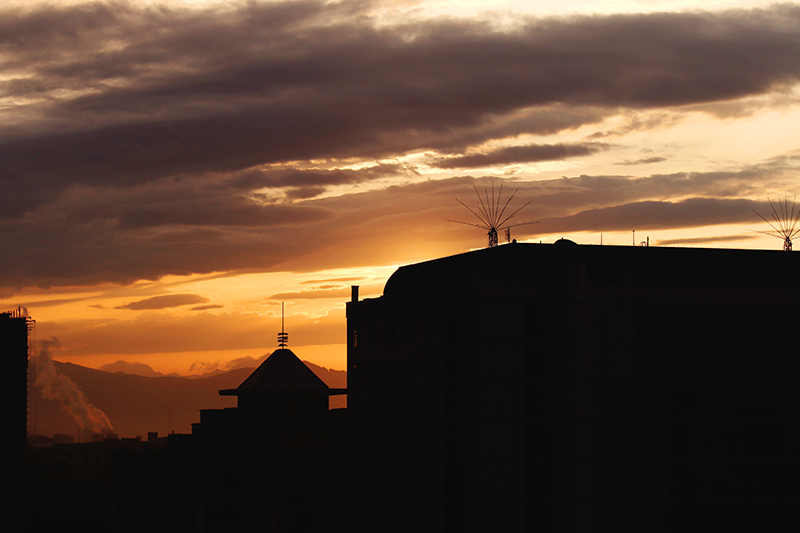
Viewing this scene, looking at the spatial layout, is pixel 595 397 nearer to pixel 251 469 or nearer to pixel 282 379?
pixel 251 469

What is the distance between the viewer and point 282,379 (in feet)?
515

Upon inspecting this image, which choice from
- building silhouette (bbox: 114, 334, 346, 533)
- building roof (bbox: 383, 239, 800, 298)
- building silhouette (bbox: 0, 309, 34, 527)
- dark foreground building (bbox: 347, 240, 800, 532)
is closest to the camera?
dark foreground building (bbox: 347, 240, 800, 532)

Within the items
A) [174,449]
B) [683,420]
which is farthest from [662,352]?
[174,449]

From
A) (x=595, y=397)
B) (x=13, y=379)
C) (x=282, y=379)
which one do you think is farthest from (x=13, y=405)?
(x=595, y=397)

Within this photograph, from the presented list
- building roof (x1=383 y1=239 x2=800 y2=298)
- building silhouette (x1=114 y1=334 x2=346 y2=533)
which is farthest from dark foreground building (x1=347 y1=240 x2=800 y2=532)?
building silhouette (x1=114 y1=334 x2=346 y2=533)

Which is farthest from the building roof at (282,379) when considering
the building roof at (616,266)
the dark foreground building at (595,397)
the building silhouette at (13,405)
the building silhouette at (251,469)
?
the building silhouette at (13,405)

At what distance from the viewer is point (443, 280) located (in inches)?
5364

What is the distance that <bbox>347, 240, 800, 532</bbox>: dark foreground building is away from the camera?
4867 inches

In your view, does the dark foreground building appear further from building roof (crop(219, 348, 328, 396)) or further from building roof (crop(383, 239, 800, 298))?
building roof (crop(219, 348, 328, 396))

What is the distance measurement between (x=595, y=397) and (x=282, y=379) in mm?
48890

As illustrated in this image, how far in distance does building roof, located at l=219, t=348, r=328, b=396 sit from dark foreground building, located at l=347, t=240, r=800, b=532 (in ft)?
81.9

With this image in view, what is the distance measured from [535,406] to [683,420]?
55.5ft

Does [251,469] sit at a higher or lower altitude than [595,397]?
lower

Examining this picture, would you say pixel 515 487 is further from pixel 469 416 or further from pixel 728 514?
pixel 728 514
